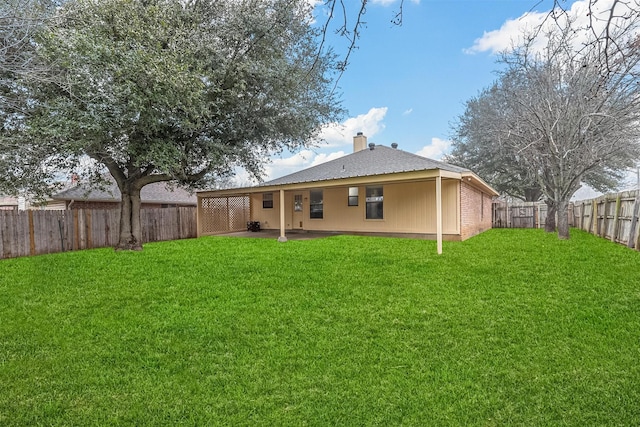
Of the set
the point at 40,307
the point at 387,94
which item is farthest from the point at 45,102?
the point at 387,94

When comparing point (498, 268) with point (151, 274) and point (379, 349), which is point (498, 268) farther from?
point (151, 274)

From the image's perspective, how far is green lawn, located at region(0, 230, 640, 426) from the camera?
2535mm

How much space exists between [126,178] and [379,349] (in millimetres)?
10510

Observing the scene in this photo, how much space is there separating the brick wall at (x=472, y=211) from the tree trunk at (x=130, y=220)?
10.3 metres

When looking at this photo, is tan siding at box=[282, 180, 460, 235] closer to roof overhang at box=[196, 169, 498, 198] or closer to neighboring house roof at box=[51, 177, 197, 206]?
roof overhang at box=[196, 169, 498, 198]

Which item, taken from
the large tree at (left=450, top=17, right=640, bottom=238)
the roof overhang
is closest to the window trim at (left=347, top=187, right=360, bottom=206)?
the roof overhang

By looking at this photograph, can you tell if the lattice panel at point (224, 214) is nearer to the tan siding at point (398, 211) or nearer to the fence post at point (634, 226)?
the tan siding at point (398, 211)

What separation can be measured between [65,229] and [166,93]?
5735 millimetres

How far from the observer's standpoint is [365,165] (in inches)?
555

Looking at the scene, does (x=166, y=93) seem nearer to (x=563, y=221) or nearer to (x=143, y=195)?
(x=143, y=195)

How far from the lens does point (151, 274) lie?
708 cm

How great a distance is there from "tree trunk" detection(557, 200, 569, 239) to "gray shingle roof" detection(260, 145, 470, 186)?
3.76 metres

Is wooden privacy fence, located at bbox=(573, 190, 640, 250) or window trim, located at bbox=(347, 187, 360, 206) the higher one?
window trim, located at bbox=(347, 187, 360, 206)

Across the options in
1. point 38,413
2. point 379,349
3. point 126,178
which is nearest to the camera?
point 38,413
